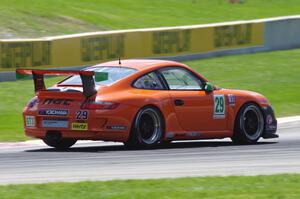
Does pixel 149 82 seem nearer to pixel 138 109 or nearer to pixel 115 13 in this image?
pixel 138 109

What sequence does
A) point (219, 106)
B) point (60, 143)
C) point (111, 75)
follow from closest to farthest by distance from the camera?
point (111, 75), point (60, 143), point (219, 106)

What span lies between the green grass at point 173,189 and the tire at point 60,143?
14.6 ft

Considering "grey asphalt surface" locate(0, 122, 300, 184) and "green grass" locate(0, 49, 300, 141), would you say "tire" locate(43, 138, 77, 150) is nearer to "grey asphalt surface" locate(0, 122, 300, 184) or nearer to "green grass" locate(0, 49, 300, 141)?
"grey asphalt surface" locate(0, 122, 300, 184)

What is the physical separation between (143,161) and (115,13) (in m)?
24.3

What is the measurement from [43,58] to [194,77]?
9393mm

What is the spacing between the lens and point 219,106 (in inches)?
575

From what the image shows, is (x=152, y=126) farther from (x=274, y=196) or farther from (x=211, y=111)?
(x=274, y=196)

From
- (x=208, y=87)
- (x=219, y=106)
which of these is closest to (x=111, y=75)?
(x=208, y=87)

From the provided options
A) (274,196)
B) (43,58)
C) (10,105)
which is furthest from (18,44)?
(274,196)

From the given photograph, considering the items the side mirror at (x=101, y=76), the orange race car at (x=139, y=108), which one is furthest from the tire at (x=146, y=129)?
the side mirror at (x=101, y=76)

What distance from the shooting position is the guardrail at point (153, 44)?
75.7 ft

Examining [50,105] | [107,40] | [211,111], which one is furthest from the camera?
[107,40]

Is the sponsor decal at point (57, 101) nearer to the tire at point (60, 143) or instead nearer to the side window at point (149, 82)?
the tire at point (60, 143)

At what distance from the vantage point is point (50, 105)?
44.3ft
